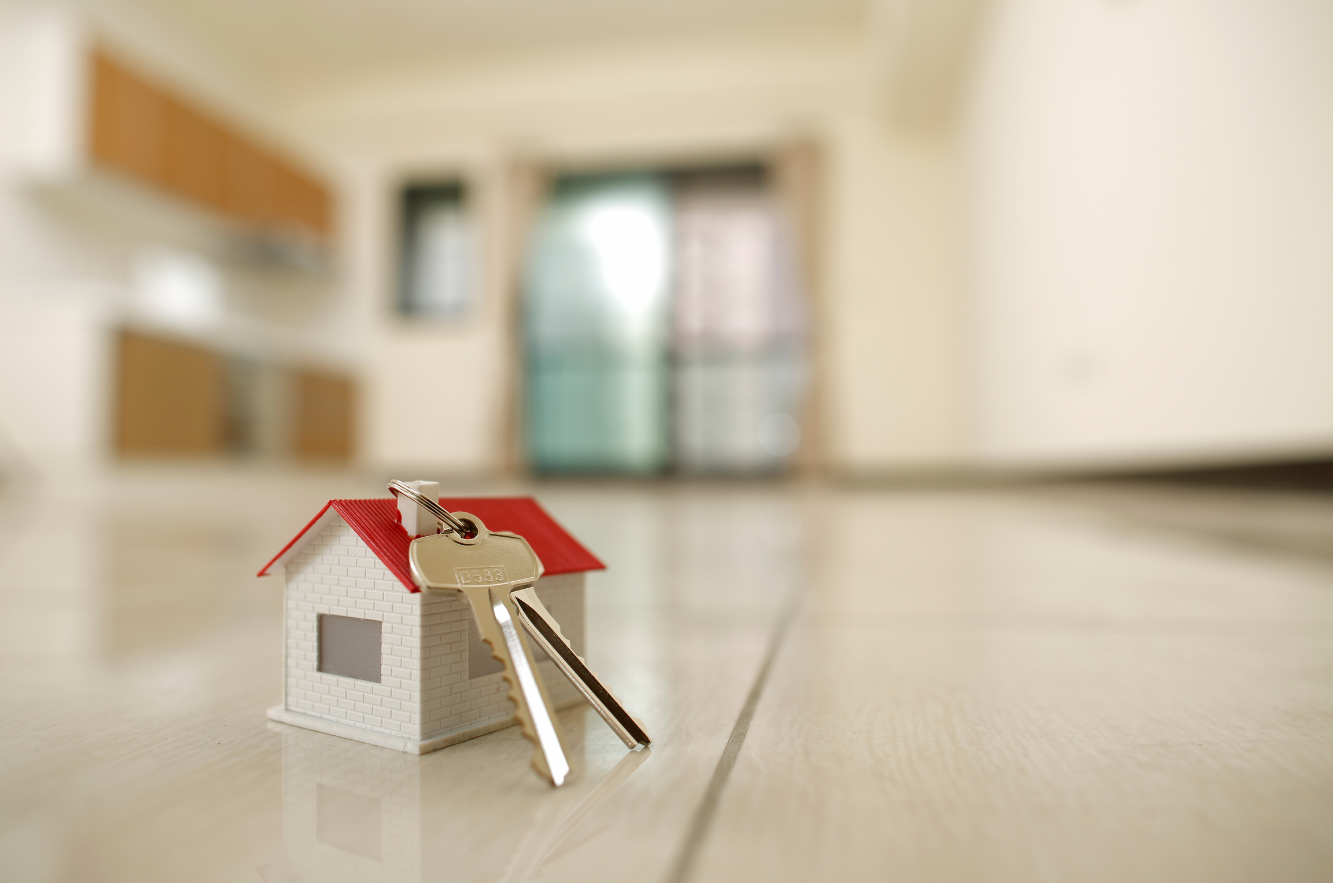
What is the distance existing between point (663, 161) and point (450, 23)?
5.57ft

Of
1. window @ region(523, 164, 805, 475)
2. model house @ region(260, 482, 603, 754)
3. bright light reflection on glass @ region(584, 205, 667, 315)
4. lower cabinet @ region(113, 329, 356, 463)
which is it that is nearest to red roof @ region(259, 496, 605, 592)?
model house @ region(260, 482, 603, 754)

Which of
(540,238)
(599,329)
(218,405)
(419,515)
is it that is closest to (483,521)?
(419,515)

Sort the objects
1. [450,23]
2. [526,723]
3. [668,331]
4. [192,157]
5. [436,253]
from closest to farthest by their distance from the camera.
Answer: [526,723], [192,157], [450,23], [668,331], [436,253]

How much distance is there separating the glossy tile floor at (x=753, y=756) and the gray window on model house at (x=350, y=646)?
0.07 feet

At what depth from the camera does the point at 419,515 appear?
0.77ft

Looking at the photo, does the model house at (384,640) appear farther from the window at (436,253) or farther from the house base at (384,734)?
the window at (436,253)

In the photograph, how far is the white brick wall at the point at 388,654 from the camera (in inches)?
9.2

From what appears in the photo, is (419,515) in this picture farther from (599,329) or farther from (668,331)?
(599,329)

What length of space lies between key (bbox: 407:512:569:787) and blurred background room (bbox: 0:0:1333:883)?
42mm

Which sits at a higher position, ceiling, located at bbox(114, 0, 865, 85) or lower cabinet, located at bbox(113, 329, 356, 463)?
ceiling, located at bbox(114, 0, 865, 85)

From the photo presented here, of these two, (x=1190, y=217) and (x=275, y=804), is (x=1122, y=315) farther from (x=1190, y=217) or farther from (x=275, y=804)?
(x=275, y=804)

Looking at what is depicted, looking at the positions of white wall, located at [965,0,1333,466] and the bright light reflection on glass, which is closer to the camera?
white wall, located at [965,0,1333,466]

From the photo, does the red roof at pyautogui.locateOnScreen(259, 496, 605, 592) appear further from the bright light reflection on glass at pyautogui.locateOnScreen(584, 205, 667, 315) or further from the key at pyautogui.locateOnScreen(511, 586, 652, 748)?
the bright light reflection on glass at pyautogui.locateOnScreen(584, 205, 667, 315)

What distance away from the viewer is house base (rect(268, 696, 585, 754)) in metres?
0.23
